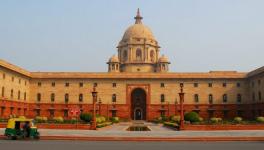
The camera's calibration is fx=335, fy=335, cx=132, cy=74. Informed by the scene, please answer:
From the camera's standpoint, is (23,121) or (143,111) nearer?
(23,121)

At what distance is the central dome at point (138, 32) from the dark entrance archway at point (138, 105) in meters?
14.9

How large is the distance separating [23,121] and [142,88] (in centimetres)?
3771

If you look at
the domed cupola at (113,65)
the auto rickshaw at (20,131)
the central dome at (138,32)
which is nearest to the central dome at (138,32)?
the central dome at (138,32)

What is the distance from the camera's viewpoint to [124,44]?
70312 millimetres

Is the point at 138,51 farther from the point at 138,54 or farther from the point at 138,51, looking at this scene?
the point at 138,54

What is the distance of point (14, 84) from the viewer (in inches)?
1960

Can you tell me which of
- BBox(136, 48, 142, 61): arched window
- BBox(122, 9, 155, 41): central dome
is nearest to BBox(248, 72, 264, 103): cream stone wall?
BBox(136, 48, 142, 61): arched window

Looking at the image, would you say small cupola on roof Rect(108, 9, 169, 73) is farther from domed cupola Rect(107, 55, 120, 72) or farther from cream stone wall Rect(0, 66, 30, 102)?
cream stone wall Rect(0, 66, 30, 102)

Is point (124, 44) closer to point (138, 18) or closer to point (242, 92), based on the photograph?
point (138, 18)

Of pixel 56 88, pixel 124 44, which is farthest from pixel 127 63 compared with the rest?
pixel 56 88

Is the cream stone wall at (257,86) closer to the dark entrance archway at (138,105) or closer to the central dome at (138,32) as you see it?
the dark entrance archway at (138,105)

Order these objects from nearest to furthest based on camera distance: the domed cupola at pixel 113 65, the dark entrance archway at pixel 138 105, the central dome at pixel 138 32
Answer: the dark entrance archway at pixel 138 105
the domed cupola at pixel 113 65
the central dome at pixel 138 32

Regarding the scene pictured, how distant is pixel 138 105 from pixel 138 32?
57.0 feet

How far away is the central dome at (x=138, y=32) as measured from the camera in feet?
230
